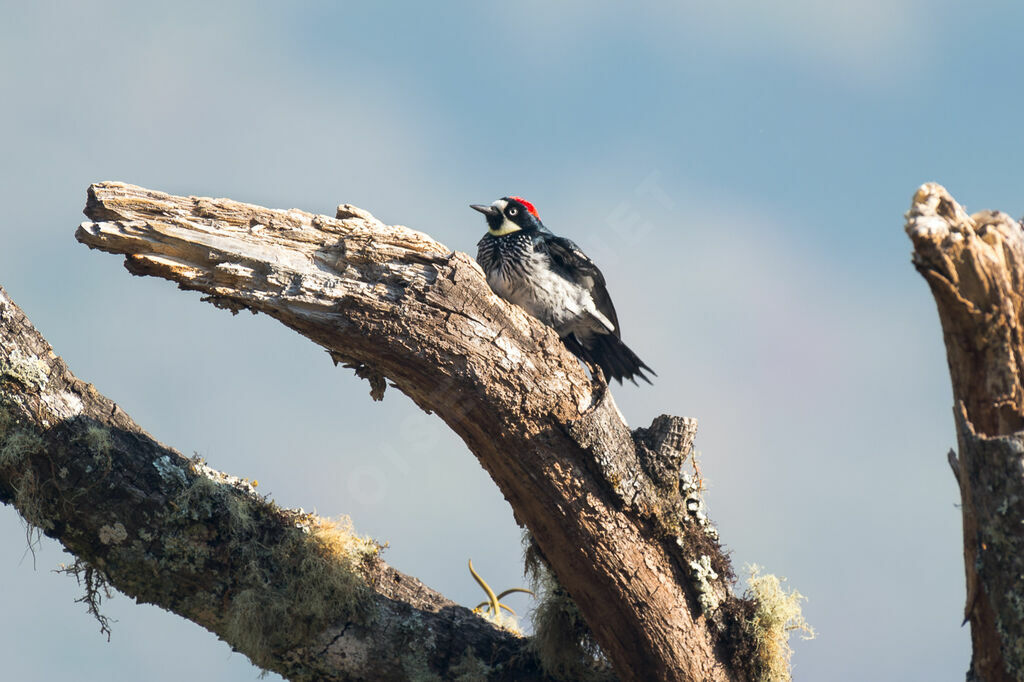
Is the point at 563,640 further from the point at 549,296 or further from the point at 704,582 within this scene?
the point at 549,296

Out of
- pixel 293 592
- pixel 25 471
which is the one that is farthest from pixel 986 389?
pixel 25 471

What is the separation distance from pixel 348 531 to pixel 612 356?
5.35 ft

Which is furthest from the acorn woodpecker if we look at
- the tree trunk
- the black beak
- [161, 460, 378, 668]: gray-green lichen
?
[161, 460, 378, 668]: gray-green lichen

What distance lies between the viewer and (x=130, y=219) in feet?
11.3

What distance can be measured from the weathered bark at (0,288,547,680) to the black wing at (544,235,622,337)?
1694 mm

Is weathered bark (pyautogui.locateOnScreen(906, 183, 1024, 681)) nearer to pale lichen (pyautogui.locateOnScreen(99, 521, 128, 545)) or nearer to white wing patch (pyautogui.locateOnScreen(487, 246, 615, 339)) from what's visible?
white wing patch (pyautogui.locateOnScreen(487, 246, 615, 339))

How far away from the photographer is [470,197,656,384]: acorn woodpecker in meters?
4.50

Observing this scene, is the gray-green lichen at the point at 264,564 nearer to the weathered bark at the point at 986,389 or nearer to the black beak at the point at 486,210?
the black beak at the point at 486,210

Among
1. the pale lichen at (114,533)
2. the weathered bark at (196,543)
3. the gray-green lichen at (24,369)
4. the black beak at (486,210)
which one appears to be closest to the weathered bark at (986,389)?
the weathered bark at (196,543)

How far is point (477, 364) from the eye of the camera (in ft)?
11.2

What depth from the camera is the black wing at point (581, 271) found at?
15.2ft

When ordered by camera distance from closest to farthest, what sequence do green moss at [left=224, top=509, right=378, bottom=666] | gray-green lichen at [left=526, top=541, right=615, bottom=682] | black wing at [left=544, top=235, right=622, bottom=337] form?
green moss at [left=224, top=509, right=378, bottom=666] < gray-green lichen at [left=526, top=541, right=615, bottom=682] < black wing at [left=544, top=235, right=622, bottom=337]

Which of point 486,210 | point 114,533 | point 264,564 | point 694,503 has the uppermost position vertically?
point 486,210

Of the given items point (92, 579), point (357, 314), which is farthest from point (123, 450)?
point (357, 314)
